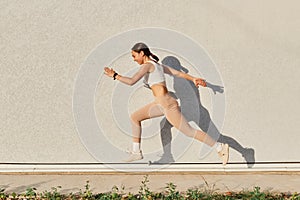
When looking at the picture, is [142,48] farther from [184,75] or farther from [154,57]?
[184,75]

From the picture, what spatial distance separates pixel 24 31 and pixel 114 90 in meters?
1.39

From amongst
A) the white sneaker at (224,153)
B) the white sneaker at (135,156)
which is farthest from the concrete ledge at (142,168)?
the white sneaker at (224,153)

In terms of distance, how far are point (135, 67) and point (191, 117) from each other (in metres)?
0.99

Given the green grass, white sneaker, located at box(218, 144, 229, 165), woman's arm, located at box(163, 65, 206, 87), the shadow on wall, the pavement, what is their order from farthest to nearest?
1. the shadow on wall
2. white sneaker, located at box(218, 144, 229, 165)
3. woman's arm, located at box(163, 65, 206, 87)
4. the pavement
5. the green grass

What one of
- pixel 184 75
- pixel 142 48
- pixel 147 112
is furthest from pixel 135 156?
pixel 142 48

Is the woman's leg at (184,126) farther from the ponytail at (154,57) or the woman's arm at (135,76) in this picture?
the ponytail at (154,57)

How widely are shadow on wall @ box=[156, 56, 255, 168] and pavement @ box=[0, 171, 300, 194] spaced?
276 mm

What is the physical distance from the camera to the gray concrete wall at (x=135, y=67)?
18.5ft

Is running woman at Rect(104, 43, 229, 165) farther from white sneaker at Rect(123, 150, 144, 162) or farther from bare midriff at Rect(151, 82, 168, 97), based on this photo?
white sneaker at Rect(123, 150, 144, 162)

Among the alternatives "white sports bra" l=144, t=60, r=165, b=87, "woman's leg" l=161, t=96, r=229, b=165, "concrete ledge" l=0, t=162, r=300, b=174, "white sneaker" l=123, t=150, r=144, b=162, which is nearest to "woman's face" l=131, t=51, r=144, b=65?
"white sports bra" l=144, t=60, r=165, b=87

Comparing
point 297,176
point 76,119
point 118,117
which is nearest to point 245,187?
point 297,176

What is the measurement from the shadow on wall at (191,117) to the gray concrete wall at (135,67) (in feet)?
0.18

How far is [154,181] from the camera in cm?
544

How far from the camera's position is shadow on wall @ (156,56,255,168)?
227 inches
